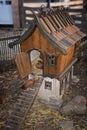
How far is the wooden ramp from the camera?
9688 millimetres

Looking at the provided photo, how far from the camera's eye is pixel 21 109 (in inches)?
395

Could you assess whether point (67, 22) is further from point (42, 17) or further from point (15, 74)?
point (15, 74)

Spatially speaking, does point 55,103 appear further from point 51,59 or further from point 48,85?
point 51,59

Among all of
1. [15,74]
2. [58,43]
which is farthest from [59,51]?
[15,74]

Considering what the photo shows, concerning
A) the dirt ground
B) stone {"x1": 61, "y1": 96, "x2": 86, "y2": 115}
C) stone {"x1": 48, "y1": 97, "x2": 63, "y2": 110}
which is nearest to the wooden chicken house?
stone {"x1": 48, "y1": 97, "x2": 63, "y2": 110}

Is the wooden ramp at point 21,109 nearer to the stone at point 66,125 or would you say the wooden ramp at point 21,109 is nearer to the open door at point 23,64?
the open door at point 23,64

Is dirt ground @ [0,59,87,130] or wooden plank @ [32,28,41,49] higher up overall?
wooden plank @ [32,28,41,49]

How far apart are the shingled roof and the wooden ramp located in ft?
7.04

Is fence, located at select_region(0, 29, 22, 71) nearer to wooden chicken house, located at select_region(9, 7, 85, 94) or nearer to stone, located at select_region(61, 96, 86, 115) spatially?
wooden chicken house, located at select_region(9, 7, 85, 94)

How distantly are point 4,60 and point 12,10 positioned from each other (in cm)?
431

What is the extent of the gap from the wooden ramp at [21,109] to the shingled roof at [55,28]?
214 cm

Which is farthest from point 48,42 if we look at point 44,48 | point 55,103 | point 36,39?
point 55,103

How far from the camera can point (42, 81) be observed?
10992 millimetres

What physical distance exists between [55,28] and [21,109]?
11.7ft
